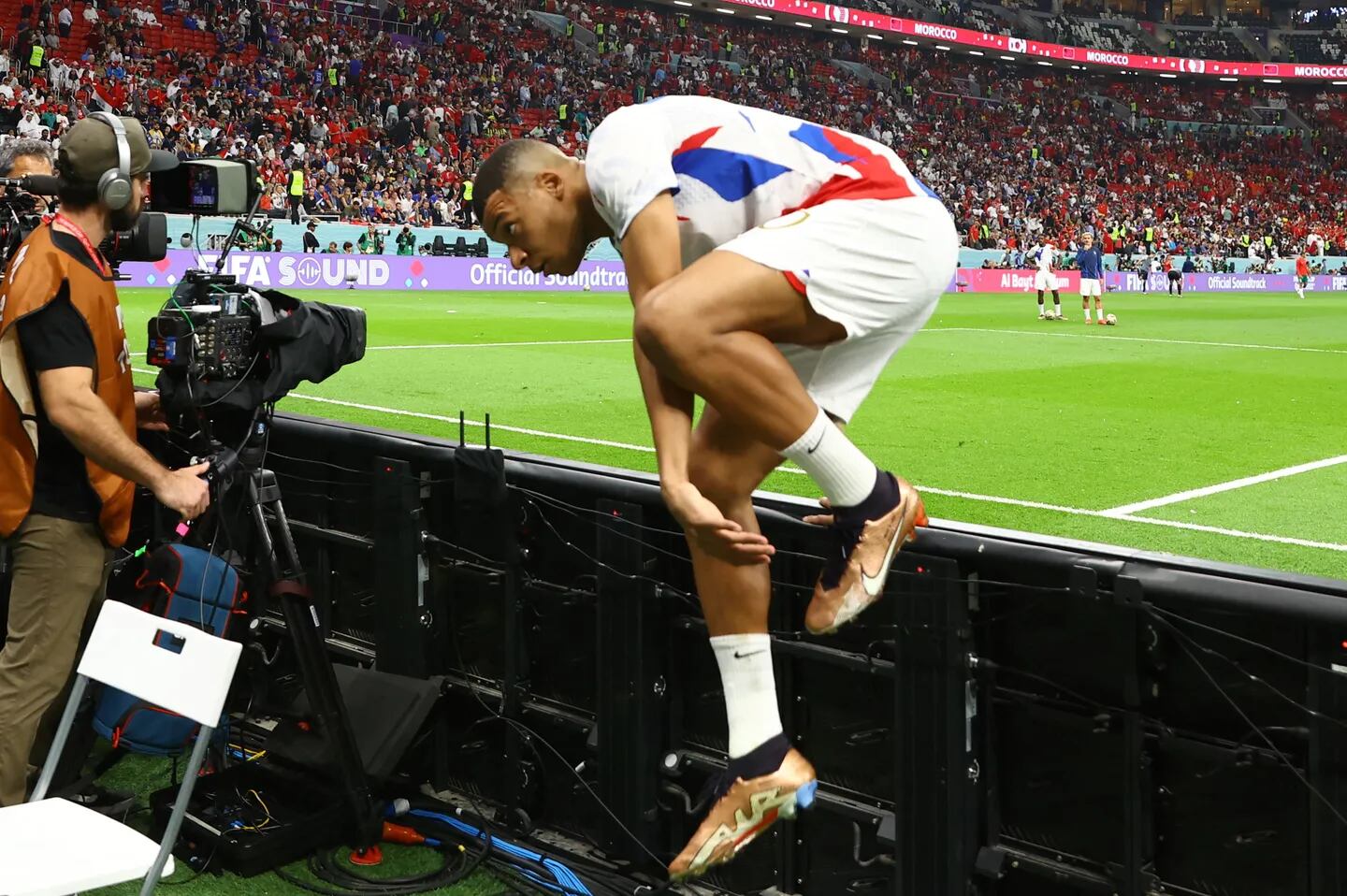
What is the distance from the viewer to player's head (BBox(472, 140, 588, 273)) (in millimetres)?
2588

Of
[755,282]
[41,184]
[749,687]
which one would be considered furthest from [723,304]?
[41,184]

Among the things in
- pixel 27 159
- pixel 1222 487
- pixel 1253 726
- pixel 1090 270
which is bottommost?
pixel 1090 270

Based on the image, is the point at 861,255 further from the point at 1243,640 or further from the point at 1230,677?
the point at 1230,677

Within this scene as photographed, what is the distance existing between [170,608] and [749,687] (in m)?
2.62

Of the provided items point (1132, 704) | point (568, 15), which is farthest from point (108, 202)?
point (568, 15)

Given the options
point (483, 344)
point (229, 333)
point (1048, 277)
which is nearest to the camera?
point (229, 333)

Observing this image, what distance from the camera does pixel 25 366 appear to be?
4.08 metres

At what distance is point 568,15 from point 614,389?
125 feet

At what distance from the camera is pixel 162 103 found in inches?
1172

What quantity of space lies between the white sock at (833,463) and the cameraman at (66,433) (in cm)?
219

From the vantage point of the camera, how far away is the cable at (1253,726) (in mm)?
2732

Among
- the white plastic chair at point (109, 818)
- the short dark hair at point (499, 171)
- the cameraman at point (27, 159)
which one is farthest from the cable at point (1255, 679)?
the cameraman at point (27, 159)

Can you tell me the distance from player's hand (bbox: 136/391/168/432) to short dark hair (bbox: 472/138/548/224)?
99.9 inches

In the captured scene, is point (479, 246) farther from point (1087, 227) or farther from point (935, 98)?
point (935, 98)
